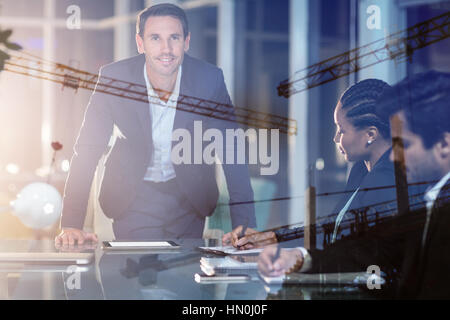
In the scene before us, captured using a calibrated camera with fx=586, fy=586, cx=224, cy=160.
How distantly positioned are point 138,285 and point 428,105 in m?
0.88

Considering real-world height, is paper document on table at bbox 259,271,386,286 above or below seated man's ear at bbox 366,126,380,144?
below

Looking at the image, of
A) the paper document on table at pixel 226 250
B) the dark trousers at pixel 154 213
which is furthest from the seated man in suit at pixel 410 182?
the dark trousers at pixel 154 213

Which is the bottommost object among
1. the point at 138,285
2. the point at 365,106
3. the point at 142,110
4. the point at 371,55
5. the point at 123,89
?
the point at 138,285

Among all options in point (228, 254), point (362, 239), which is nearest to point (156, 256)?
point (228, 254)

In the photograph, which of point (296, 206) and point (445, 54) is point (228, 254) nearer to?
point (445, 54)

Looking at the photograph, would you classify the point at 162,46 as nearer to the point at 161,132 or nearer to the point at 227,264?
the point at 161,132

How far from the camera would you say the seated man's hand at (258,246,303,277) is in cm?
152

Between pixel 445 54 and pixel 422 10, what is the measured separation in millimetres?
333

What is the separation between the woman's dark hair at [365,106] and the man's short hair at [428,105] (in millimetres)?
378

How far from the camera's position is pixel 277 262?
1523 millimetres

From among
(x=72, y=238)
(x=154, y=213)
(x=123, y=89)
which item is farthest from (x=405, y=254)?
(x=123, y=89)

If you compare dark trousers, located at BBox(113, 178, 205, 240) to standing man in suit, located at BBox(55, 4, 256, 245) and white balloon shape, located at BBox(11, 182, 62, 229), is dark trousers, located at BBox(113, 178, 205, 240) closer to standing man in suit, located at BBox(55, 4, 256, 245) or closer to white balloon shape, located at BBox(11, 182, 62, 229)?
standing man in suit, located at BBox(55, 4, 256, 245)

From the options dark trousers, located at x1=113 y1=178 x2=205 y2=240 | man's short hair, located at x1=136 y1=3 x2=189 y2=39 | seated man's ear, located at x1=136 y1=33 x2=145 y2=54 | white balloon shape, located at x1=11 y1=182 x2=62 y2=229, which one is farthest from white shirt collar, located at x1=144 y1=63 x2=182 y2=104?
white balloon shape, located at x1=11 y1=182 x2=62 y2=229

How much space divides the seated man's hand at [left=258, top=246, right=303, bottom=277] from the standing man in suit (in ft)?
5.21
